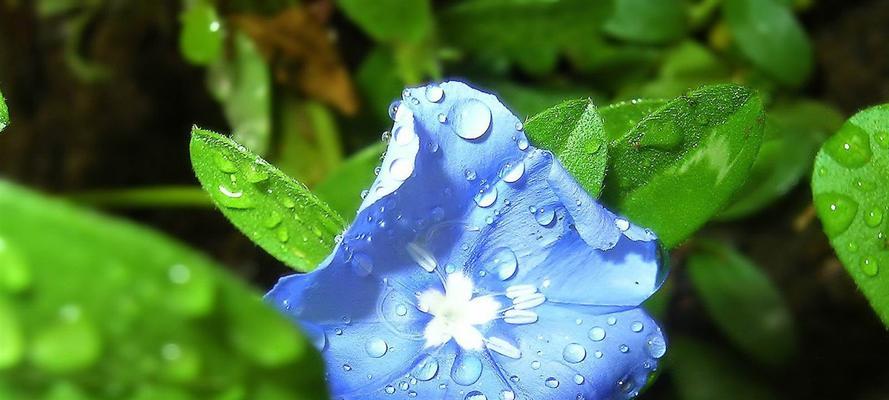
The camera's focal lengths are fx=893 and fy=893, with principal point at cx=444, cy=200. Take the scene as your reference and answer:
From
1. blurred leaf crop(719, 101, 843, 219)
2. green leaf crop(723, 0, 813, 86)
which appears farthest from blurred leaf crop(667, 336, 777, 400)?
green leaf crop(723, 0, 813, 86)

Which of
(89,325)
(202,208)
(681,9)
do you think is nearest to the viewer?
(89,325)

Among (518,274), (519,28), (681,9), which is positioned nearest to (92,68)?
(519,28)

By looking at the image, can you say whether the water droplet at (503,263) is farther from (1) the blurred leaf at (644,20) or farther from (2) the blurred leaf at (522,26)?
(1) the blurred leaf at (644,20)

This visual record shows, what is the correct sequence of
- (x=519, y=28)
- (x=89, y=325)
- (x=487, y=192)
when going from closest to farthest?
(x=89, y=325) → (x=487, y=192) → (x=519, y=28)

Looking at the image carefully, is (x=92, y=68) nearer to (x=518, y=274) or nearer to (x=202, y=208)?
(x=202, y=208)

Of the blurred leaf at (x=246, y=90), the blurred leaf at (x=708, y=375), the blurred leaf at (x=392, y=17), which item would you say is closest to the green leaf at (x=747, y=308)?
the blurred leaf at (x=708, y=375)

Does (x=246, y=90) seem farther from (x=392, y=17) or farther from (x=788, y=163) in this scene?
(x=788, y=163)
